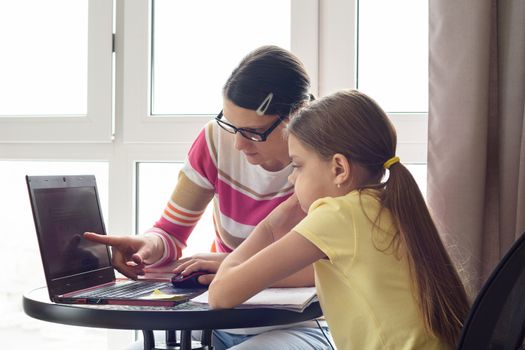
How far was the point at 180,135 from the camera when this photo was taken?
2.30 m

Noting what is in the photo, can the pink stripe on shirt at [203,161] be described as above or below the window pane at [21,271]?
above

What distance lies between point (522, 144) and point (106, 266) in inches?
41.1

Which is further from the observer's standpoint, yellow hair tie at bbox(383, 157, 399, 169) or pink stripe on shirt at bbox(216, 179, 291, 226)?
pink stripe on shirt at bbox(216, 179, 291, 226)

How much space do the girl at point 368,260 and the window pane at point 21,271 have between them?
161 centimetres

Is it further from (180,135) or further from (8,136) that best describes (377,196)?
(8,136)

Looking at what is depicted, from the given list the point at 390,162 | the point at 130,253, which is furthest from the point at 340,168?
the point at 130,253

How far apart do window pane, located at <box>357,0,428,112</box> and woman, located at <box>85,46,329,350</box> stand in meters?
0.61

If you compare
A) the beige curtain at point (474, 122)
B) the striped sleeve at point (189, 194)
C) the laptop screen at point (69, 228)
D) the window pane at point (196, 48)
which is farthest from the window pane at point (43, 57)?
the beige curtain at point (474, 122)

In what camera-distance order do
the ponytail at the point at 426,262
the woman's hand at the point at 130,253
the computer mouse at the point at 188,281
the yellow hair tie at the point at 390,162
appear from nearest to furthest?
1. the ponytail at the point at 426,262
2. the yellow hair tie at the point at 390,162
3. the computer mouse at the point at 188,281
4. the woman's hand at the point at 130,253

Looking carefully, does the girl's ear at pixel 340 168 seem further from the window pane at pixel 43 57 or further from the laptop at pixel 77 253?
the window pane at pixel 43 57

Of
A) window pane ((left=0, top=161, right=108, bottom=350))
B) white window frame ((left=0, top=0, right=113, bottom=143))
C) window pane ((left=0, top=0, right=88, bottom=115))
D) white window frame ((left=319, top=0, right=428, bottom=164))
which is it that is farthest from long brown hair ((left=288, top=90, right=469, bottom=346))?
window pane ((left=0, top=161, right=108, bottom=350))

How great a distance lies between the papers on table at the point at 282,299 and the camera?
119 cm

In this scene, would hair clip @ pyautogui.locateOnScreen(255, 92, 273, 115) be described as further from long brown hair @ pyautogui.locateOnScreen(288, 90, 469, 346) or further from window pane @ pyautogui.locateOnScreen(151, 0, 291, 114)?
window pane @ pyautogui.locateOnScreen(151, 0, 291, 114)

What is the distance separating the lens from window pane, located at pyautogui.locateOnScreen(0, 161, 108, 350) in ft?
8.56
